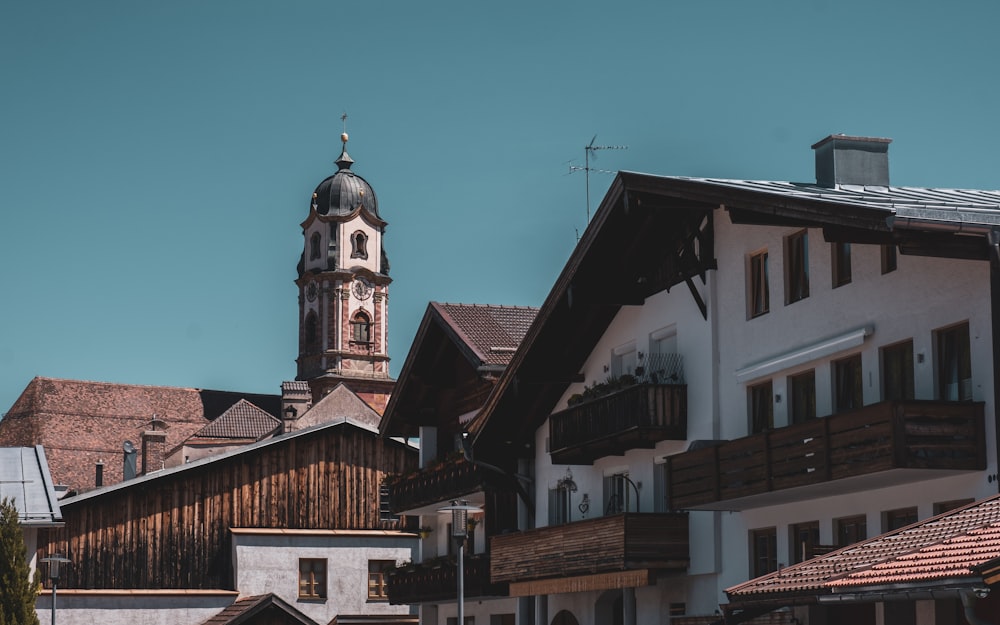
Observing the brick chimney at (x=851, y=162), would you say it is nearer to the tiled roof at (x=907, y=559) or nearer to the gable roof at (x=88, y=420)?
the tiled roof at (x=907, y=559)

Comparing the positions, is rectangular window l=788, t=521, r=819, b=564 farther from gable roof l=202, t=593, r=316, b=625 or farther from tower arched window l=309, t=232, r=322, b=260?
tower arched window l=309, t=232, r=322, b=260

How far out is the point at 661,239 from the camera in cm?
3203

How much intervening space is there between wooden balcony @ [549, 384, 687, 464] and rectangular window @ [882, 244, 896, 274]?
6713mm

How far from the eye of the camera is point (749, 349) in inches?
1148

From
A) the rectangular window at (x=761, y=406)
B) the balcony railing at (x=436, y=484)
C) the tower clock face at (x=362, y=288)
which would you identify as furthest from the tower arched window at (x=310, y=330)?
the rectangular window at (x=761, y=406)

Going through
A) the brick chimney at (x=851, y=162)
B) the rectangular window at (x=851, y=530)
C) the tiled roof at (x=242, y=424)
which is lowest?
the rectangular window at (x=851, y=530)

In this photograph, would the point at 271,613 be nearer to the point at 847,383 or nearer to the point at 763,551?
the point at 763,551

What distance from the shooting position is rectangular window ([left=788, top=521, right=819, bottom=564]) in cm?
2658

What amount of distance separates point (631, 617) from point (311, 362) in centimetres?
10506

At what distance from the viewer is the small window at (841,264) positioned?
26375 mm

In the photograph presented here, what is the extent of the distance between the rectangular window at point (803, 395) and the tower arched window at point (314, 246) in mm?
111703

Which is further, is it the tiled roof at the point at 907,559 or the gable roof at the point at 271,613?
the gable roof at the point at 271,613

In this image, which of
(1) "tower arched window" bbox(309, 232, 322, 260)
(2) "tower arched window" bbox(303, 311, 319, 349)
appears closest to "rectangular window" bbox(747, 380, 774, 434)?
(2) "tower arched window" bbox(303, 311, 319, 349)

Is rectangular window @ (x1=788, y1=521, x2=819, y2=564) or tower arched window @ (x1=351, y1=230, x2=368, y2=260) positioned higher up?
tower arched window @ (x1=351, y1=230, x2=368, y2=260)
